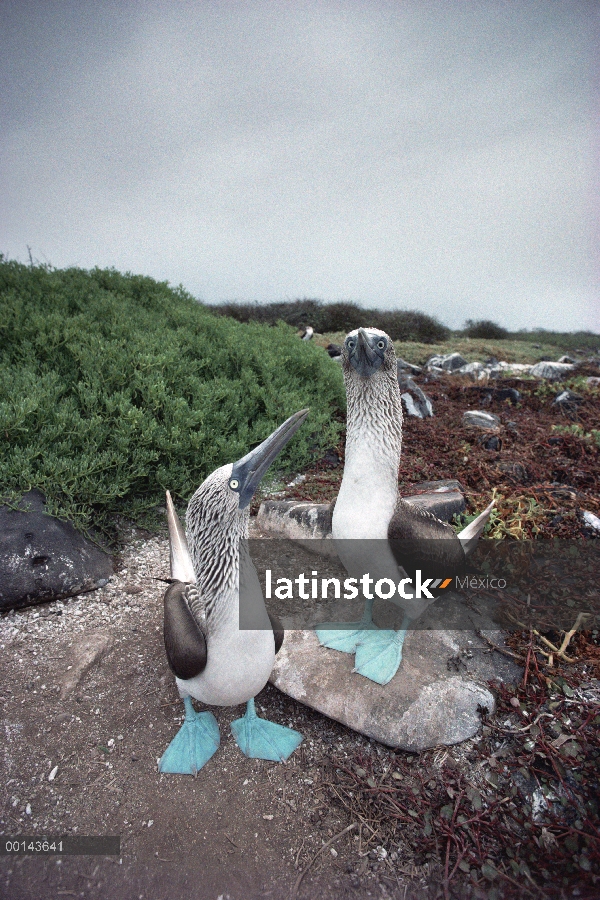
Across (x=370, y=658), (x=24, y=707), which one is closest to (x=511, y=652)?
(x=370, y=658)

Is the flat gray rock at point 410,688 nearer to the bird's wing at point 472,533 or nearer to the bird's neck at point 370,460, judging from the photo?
the bird's wing at point 472,533

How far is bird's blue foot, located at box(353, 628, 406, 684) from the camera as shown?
3094mm

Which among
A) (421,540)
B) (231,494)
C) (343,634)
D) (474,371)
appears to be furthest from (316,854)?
(474,371)

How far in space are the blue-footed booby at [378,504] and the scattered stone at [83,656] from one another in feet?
6.07

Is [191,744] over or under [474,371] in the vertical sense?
under

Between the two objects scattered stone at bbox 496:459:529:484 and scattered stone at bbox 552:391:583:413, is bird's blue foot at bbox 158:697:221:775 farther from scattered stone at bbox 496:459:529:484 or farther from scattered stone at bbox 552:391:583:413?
scattered stone at bbox 552:391:583:413

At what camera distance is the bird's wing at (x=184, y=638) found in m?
2.50

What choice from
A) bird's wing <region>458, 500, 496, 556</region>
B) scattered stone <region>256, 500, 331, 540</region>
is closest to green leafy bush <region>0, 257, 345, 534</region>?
scattered stone <region>256, 500, 331, 540</region>

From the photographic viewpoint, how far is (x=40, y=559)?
397cm

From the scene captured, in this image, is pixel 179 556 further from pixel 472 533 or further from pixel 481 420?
pixel 481 420

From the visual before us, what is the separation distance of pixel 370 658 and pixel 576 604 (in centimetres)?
167

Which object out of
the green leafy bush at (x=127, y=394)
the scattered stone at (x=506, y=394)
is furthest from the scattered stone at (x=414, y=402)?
the scattered stone at (x=506, y=394)

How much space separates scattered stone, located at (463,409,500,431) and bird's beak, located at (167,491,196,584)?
584 centimetres

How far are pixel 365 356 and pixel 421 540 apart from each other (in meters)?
1.17
